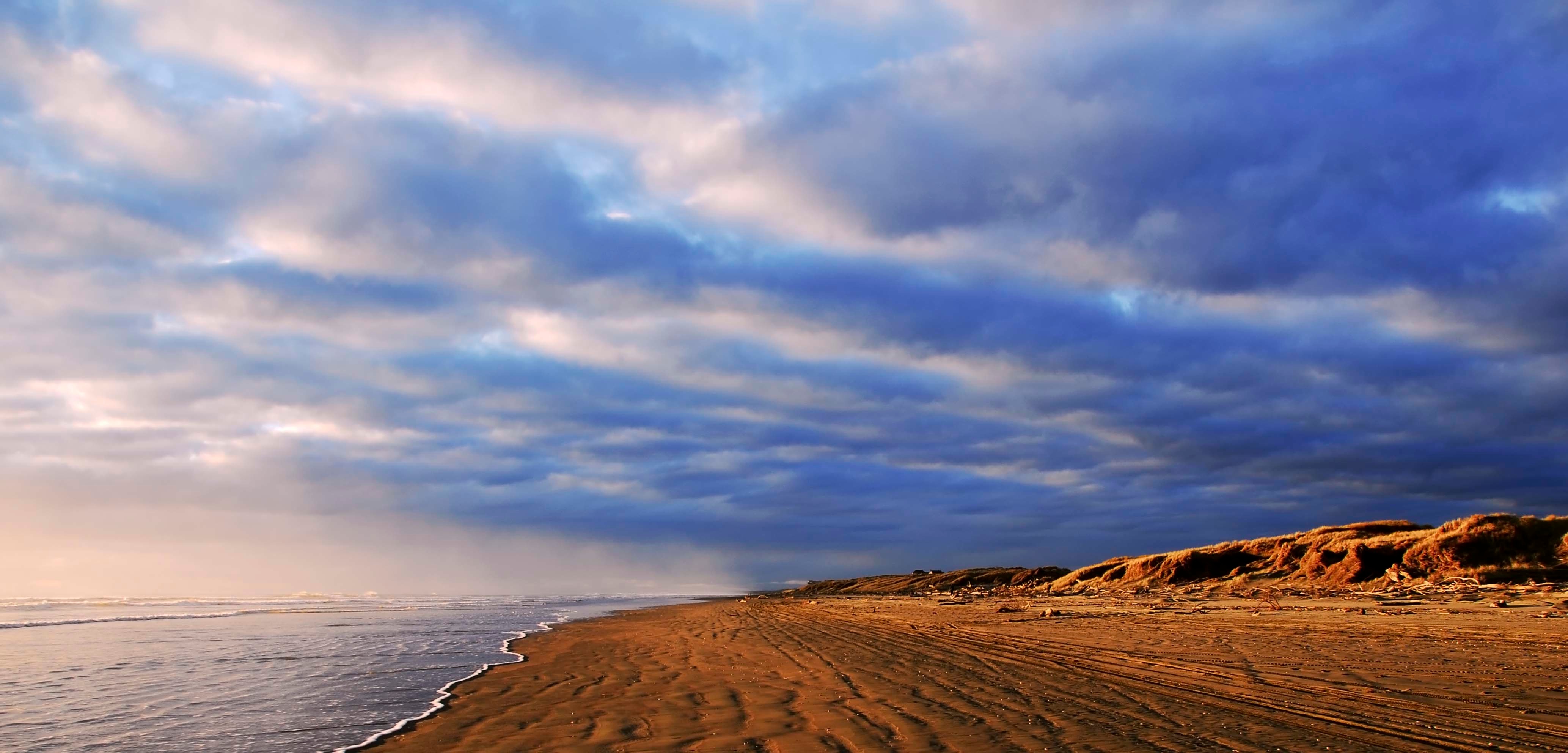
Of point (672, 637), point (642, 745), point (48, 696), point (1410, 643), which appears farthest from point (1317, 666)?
point (48, 696)

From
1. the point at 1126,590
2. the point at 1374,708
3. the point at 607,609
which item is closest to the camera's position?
the point at 1374,708

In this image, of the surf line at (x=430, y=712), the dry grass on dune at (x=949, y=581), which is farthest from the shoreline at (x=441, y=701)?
the dry grass on dune at (x=949, y=581)

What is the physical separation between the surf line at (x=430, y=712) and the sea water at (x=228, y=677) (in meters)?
0.13

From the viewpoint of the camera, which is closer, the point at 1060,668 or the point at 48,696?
the point at 1060,668

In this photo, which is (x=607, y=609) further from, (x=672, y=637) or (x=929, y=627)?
(x=929, y=627)

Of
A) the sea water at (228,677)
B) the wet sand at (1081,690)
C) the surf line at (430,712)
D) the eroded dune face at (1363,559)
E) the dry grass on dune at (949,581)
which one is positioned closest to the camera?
the wet sand at (1081,690)

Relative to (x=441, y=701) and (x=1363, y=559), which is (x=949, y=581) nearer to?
(x=1363, y=559)

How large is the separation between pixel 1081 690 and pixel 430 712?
9.21 metres

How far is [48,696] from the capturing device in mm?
14211

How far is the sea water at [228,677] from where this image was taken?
10.6 m

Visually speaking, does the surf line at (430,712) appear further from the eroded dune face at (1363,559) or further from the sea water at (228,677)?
the eroded dune face at (1363,559)

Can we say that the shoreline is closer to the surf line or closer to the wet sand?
the surf line

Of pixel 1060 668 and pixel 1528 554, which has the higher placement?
pixel 1528 554

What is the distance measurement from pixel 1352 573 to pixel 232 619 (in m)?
48.2
